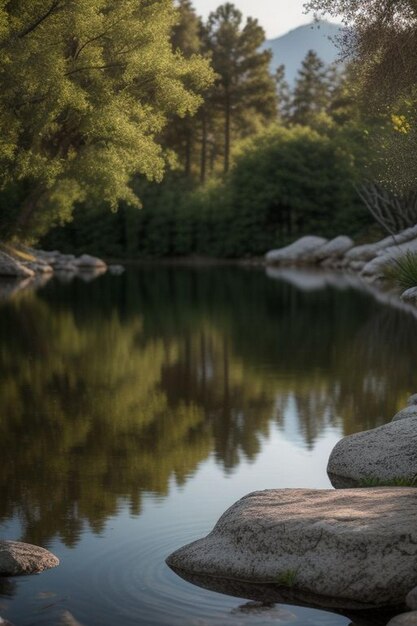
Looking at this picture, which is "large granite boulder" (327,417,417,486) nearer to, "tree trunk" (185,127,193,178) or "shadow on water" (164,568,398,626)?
"shadow on water" (164,568,398,626)

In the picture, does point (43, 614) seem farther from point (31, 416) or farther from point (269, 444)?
point (31, 416)

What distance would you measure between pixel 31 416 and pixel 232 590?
5.81 m

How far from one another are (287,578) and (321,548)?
25cm

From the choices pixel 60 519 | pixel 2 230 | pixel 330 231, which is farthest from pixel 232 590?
pixel 330 231

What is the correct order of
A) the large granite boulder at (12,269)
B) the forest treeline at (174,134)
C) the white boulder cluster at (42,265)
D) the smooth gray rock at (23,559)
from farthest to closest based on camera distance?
the white boulder cluster at (42,265) → the large granite boulder at (12,269) → the forest treeline at (174,134) → the smooth gray rock at (23,559)

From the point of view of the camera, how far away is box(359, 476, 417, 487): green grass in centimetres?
784

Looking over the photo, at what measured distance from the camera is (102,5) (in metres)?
32.8

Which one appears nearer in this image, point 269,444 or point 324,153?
point 269,444

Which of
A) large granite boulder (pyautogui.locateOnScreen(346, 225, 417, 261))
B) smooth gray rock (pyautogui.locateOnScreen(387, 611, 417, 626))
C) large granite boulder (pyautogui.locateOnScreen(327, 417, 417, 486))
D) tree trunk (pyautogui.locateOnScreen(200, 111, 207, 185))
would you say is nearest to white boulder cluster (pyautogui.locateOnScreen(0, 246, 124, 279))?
large granite boulder (pyautogui.locateOnScreen(346, 225, 417, 261))

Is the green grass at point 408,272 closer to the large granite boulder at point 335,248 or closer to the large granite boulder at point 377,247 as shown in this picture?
the large granite boulder at point 377,247

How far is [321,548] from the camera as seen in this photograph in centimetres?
609

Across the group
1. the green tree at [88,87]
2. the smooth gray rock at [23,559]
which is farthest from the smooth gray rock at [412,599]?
the green tree at [88,87]

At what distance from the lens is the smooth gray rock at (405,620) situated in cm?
516

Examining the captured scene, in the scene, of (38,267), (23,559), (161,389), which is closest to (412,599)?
(23,559)
